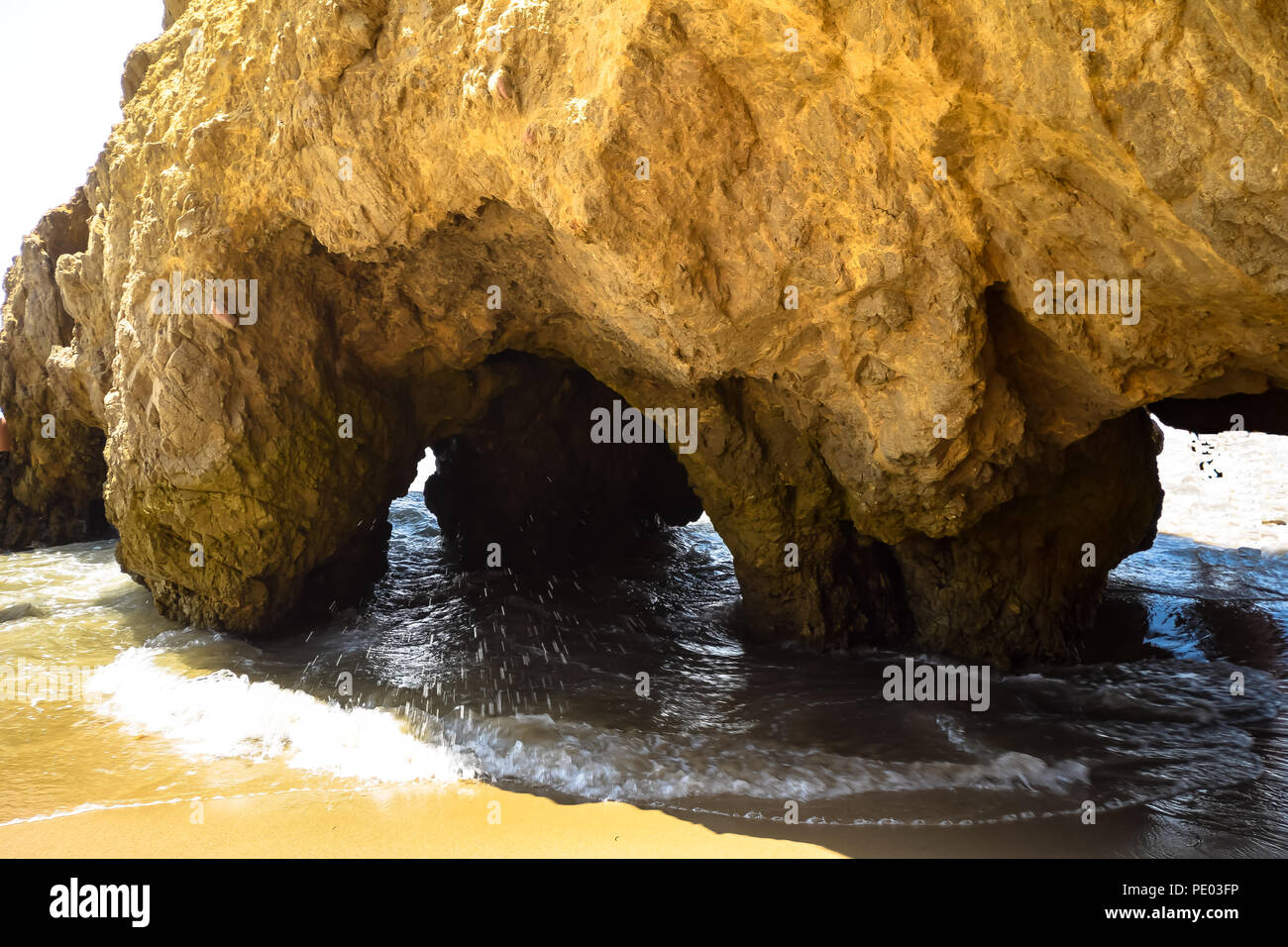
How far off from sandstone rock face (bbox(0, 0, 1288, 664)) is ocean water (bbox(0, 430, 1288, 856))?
0.69 m

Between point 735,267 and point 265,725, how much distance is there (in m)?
3.63

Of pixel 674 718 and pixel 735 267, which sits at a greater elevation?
pixel 735 267

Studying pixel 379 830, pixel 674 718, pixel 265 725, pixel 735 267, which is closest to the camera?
pixel 379 830

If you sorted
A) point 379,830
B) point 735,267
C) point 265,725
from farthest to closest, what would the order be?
point 265,725 < point 735,267 < point 379,830

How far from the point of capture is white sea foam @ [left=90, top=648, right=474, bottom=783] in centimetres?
443

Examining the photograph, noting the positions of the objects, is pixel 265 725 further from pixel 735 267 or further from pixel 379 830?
pixel 735 267

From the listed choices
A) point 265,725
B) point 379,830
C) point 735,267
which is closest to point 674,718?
point 379,830

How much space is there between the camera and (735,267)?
14.5 ft

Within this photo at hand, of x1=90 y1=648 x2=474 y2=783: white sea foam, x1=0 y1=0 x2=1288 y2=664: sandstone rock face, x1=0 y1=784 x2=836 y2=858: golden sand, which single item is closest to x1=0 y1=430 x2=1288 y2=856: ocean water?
x1=90 y1=648 x2=474 y2=783: white sea foam

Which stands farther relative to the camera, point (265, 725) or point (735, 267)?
point (265, 725)

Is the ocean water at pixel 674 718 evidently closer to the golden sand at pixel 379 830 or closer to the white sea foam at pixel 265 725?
the white sea foam at pixel 265 725

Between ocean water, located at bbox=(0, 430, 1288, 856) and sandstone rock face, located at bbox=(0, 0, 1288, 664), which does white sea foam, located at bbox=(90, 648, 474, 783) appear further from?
sandstone rock face, located at bbox=(0, 0, 1288, 664)
